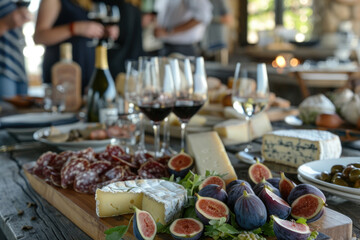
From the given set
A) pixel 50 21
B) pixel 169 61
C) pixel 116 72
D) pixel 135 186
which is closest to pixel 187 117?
pixel 169 61

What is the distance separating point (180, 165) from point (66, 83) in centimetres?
144

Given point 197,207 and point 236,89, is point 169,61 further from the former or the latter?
point 197,207

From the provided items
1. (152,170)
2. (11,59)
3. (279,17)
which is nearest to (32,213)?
(152,170)

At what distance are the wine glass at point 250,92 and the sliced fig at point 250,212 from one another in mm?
737

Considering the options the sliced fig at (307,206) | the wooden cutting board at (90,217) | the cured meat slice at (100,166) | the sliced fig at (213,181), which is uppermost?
the cured meat slice at (100,166)

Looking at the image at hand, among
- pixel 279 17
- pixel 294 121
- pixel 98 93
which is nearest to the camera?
pixel 294 121

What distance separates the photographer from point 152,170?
3.36 ft

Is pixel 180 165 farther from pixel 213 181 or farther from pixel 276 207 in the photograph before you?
pixel 276 207

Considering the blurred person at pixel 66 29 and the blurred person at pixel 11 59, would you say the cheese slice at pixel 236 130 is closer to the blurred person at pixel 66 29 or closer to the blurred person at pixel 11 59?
the blurred person at pixel 66 29

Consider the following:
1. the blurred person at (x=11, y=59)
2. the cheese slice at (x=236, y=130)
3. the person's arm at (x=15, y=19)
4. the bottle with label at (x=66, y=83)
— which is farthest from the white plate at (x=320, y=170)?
the blurred person at (x=11, y=59)

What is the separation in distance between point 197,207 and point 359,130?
43.8 inches

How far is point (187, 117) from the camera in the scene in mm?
1368

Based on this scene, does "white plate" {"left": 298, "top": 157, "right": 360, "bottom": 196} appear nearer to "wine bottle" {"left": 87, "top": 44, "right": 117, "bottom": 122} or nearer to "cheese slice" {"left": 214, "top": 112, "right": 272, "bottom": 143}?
"cheese slice" {"left": 214, "top": 112, "right": 272, "bottom": 143}

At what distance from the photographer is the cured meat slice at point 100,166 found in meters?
1.00
